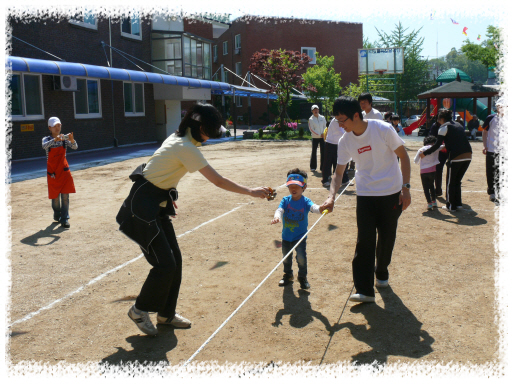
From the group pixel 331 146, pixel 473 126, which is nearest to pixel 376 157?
pixel 331 146

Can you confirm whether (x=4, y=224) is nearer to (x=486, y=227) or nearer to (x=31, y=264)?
(x=31, y=264)

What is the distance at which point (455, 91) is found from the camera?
27.3 m

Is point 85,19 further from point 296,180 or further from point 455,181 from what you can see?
point 296,180

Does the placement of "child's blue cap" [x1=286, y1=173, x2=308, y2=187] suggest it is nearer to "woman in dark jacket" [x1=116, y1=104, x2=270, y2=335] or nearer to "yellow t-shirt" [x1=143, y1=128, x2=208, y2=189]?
"woman in dark jacket" [x1=116, y1=104, x2=270, y2=335]

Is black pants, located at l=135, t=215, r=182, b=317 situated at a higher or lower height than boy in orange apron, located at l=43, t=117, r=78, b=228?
lower

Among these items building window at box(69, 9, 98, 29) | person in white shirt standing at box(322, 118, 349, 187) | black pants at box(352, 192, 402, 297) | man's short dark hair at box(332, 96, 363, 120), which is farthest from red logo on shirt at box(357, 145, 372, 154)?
building window at box(69, 9, 98, 29)

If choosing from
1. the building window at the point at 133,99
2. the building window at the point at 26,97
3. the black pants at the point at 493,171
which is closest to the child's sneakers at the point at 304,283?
the black pants at the point at 493,171

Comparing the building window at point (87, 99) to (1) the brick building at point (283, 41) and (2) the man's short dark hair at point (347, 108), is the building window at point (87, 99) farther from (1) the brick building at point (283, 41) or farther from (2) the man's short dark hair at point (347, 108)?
(1) the brick building at point (283, 41)

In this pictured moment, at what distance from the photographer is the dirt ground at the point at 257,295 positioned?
3790 mm

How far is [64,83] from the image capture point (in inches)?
752

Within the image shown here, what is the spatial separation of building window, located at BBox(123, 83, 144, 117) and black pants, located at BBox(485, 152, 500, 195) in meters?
18.8

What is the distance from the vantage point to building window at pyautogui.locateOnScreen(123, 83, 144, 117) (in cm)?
2467

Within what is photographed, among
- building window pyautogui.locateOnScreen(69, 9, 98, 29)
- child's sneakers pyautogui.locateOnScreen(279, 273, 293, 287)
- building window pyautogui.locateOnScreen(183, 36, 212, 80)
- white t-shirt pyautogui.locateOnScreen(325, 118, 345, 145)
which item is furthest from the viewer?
building window pyautogui.locateOnScreen(183, 36, 212, 80)

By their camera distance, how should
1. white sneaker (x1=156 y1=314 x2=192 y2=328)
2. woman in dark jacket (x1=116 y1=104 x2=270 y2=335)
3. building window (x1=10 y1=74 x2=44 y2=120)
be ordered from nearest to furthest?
woman in dark jacket (x1=116 y1=104 x2=270 y2=335), white sneaker (x1=156 y1=314 x2=192 y2=328), building window (x1=10 y1=74 x2=44 y2=120)
